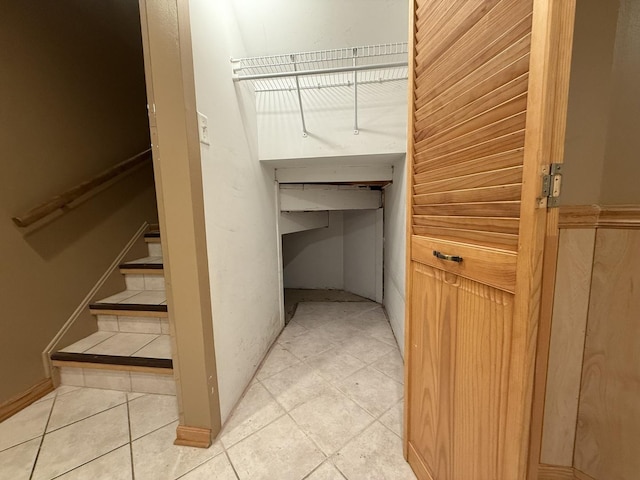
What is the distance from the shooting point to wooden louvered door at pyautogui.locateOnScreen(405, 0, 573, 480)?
52 cm

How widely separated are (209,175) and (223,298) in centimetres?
59

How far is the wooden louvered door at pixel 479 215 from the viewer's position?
52 cm

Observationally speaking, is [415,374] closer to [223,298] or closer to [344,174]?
[223,298]

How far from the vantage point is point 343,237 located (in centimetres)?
362

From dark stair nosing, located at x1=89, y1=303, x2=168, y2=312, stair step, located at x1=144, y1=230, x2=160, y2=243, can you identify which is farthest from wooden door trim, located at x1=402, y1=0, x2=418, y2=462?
stair step, located at x1=144, y1=230, x2=160, y2=243

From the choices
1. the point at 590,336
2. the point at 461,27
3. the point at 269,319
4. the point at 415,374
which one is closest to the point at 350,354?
the point at 269,319

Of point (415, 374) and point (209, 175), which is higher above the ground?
point (209, 175)

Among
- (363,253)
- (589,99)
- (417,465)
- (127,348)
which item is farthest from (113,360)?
(363,253)

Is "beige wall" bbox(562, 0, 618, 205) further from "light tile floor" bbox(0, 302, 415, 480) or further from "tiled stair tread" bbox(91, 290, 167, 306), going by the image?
"tiled stair tread" bbox(91, 290, 167, 306)

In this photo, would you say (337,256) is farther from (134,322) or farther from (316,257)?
(134,322)

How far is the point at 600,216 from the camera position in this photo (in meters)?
0.79

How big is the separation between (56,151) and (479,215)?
2296mm

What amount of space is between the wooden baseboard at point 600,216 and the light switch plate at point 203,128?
52.6 inches

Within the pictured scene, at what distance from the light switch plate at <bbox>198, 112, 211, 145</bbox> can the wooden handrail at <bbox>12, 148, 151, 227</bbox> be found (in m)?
1.12
